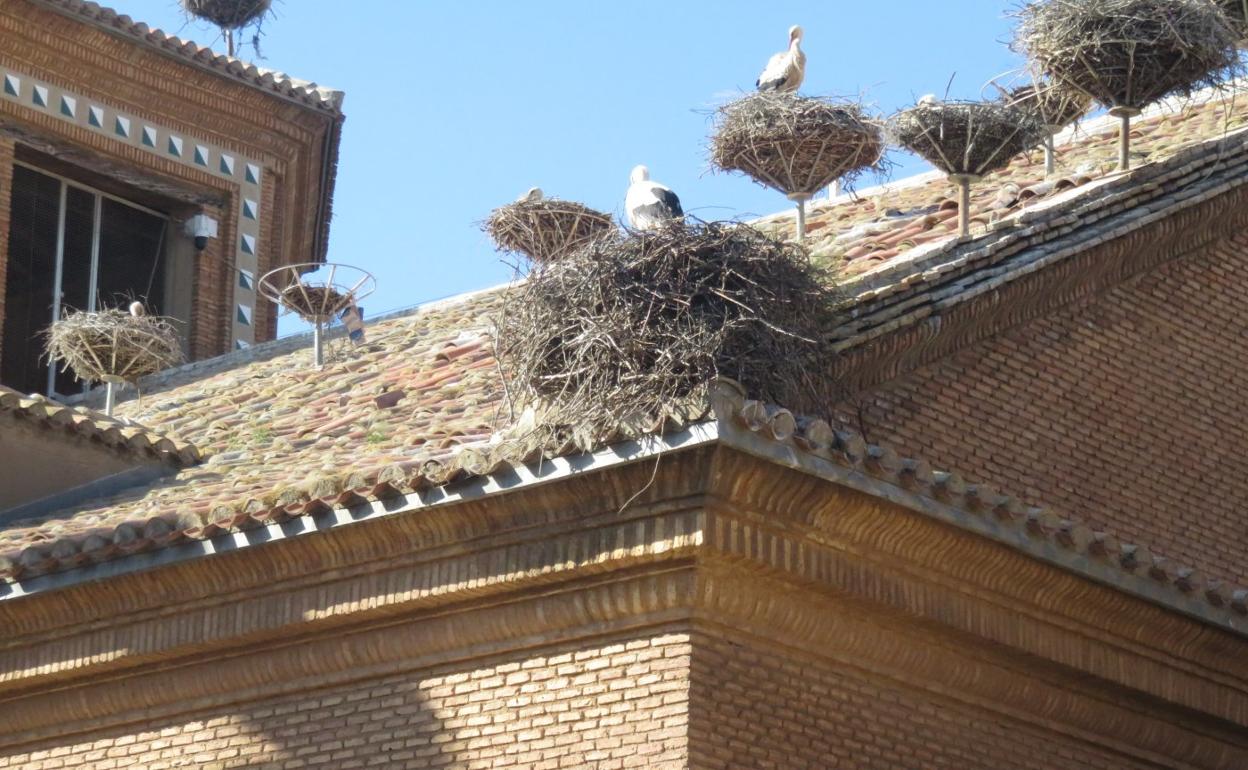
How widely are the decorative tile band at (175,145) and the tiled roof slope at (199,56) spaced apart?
636 mm

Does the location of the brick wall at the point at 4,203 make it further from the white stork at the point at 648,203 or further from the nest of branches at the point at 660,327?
the nest of branches at the point at 660,327

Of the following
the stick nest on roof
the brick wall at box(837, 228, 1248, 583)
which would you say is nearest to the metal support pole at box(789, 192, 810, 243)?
the stick nest on roof

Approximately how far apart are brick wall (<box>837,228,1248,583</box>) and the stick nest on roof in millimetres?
1398

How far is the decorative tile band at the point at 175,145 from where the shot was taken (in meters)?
19.4

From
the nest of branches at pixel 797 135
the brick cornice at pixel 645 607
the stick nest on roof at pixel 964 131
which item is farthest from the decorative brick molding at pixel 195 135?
the brick cornice at pixel 645 607

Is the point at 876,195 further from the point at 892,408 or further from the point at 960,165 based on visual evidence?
the point at 892,408

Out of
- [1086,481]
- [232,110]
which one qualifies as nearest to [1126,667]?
[1086,481]

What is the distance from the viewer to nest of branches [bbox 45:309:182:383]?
15961 millimetres

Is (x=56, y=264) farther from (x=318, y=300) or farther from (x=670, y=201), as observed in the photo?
(x=670, y=201)

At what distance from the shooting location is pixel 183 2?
2300 cm

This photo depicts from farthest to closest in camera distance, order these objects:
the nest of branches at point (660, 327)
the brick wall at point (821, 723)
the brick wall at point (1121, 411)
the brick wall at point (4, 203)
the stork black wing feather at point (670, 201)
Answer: the brick wall at point (4, 203) < the stork black wing feather at point (670, 201) < the brick wall at point (1121, 411) < the nest of branches at point (660, 327) < the brick wall at point (821, 723)

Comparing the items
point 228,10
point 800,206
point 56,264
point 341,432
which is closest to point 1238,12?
point 800,206

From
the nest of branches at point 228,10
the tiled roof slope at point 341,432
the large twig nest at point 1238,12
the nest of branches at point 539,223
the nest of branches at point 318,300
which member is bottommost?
the tiled roof slope at point 341,432

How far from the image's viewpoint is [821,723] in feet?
29.0
